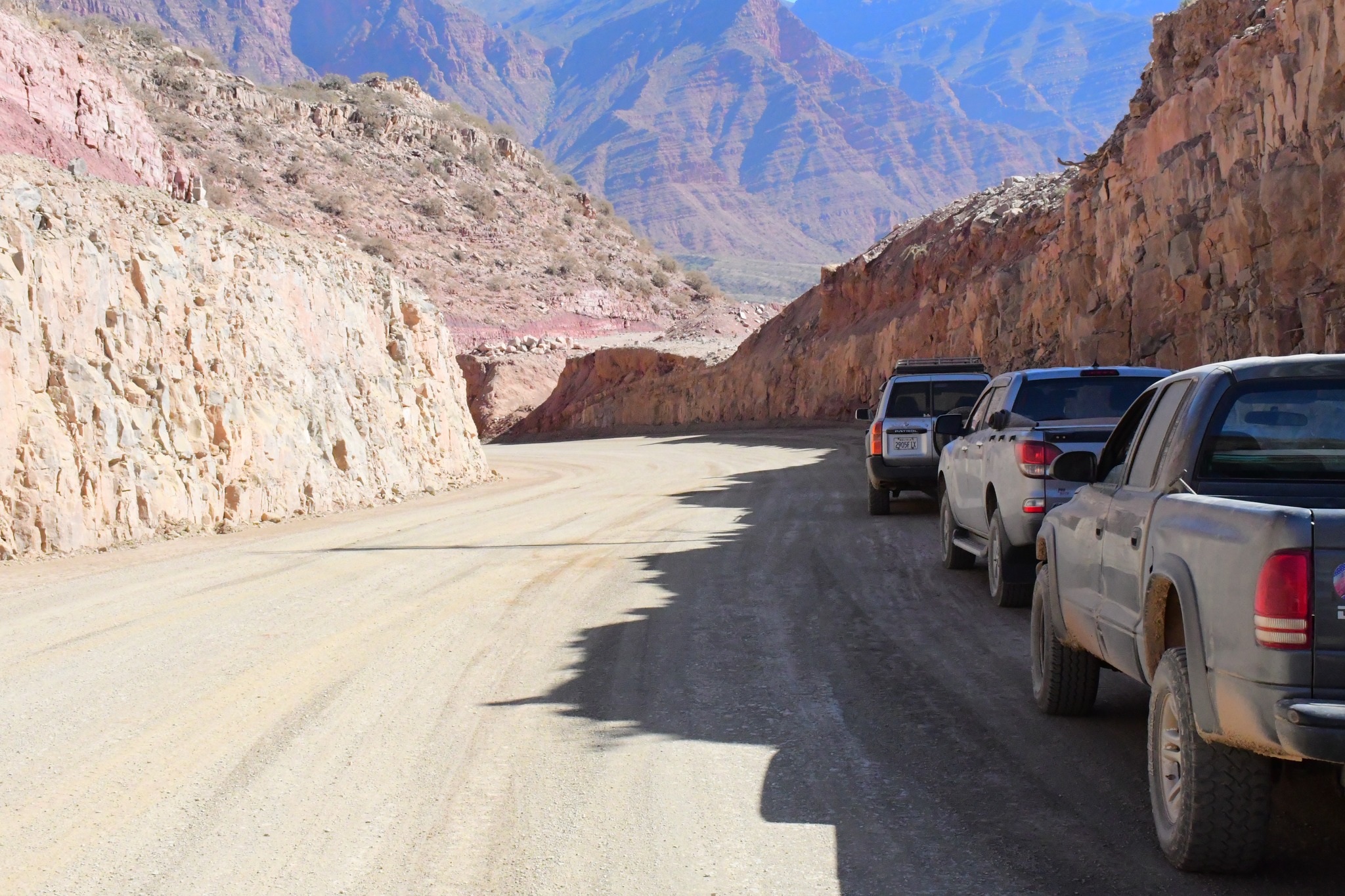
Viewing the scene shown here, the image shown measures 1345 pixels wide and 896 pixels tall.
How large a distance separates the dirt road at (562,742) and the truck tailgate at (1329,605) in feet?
3.08

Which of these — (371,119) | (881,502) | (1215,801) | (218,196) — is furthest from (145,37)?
(1215,801)

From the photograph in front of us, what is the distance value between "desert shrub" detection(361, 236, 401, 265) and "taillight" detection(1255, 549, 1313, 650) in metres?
66.4

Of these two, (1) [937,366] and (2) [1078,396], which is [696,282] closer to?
(1) [937,366]

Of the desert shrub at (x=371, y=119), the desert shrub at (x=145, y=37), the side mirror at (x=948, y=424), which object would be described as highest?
the desert shrub at (x=145, y=37)

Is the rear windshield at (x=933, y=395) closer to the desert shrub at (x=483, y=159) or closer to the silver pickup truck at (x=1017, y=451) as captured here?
the silver pickup truck at (x=1017, y=451)

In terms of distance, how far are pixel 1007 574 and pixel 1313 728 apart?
235 inches

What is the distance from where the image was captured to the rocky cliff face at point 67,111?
2259cm

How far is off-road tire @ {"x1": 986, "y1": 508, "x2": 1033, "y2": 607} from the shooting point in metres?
9.73

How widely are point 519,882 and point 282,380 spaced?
16314 mm

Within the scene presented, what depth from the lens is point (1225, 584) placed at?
164 inches

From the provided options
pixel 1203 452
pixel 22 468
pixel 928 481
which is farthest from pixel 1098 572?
pixel 22 468

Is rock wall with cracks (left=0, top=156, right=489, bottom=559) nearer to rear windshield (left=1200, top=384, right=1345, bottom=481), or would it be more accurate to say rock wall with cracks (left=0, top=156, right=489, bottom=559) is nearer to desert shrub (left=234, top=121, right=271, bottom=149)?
rear windshield (left=1200, top=384, right=1345, bottom=481)

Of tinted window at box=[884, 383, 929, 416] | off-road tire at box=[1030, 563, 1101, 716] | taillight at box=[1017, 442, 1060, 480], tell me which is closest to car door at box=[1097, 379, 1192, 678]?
off-road tire at box=[1030, 563, 1101, 716]

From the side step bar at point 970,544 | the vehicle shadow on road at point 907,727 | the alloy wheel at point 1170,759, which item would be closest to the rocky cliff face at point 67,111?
the vehicle shadow on road at point 907,727
